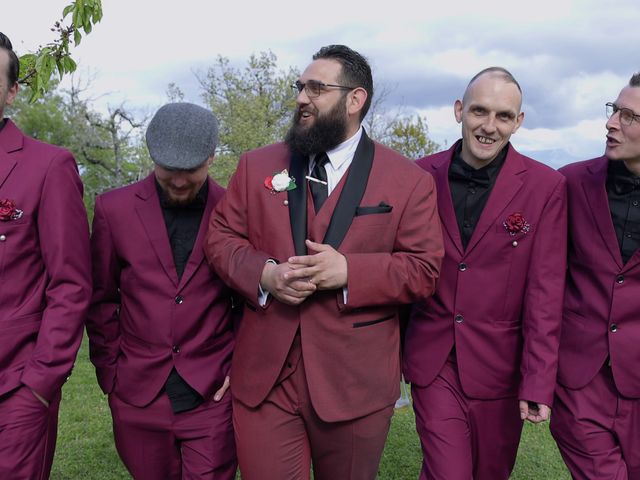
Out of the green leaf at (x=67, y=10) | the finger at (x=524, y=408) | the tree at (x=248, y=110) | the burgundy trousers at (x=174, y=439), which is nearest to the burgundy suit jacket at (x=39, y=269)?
the burgundy trousers at (x=174, y=439)

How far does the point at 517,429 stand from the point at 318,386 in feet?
4.63

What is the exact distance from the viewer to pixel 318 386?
3418 mm

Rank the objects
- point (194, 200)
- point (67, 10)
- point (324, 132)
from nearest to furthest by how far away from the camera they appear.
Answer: point (324, 132)
point (194, 200)
point (67, 10)

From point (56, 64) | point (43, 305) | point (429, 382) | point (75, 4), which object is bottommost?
point (429, 382)

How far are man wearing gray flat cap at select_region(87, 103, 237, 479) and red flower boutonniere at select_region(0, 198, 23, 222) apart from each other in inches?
23.6

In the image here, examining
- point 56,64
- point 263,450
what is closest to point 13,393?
point 263,450

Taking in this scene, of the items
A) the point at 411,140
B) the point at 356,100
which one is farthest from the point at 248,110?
the point at 356,100

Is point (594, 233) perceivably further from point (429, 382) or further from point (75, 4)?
point (75, 4)

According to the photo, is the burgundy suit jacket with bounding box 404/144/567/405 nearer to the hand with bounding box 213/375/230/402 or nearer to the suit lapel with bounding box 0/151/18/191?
the hand with bounding box 213/375/230/402

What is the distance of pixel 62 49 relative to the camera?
15.9 feet

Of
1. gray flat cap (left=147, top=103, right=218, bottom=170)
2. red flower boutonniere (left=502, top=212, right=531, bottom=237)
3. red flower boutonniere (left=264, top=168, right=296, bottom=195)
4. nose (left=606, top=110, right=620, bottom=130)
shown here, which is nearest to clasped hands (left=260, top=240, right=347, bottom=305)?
red flower boutonniere (left=264, top=168, right=296, bottom=195)

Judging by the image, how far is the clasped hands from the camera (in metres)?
3.21

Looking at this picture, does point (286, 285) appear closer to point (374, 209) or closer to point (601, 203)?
point (374, 209)

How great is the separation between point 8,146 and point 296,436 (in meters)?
2.04
